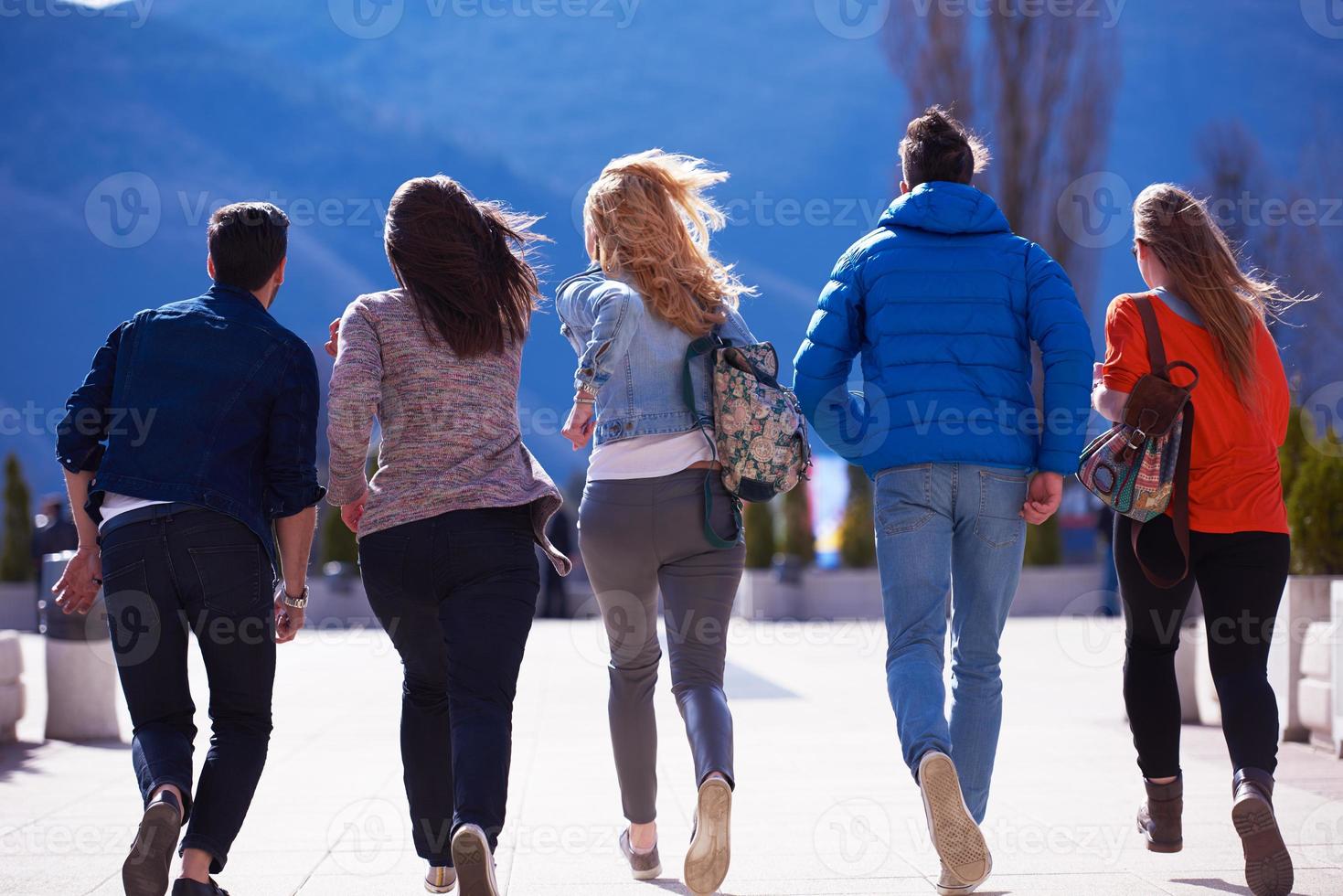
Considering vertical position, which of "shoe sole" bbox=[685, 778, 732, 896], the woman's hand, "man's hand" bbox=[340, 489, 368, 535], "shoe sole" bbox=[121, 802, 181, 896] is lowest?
"shoe sole" bbox=[685, 778, 732, 896]

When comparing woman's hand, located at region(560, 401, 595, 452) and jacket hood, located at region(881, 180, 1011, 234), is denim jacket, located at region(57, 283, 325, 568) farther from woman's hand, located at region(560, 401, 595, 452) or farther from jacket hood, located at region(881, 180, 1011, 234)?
jacket hood, located at region(881, 180, 1011, 234)

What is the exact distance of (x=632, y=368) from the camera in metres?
3.56

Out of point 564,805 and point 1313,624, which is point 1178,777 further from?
point 1313,624

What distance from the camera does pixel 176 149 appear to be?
50.4m

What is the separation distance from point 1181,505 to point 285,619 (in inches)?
85.7

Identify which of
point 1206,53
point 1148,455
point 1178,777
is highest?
point 1206,53

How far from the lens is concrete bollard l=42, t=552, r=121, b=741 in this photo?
7.14 m

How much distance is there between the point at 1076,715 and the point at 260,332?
5557 mm

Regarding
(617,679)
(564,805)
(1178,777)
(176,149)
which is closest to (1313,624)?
(1178,777)

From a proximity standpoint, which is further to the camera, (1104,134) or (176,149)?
(176,149)

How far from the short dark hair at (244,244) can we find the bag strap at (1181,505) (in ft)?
7.31

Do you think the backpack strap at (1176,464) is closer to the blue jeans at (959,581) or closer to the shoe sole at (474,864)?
the blue jeans at (959,581)

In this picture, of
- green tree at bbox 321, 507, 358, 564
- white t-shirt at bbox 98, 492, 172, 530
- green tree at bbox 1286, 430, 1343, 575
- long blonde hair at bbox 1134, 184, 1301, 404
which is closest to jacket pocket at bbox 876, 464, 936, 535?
long blonde hair at bbox 1134, 184, 1301, 404

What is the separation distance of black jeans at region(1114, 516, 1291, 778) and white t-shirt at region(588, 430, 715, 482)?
1136 millimetres
